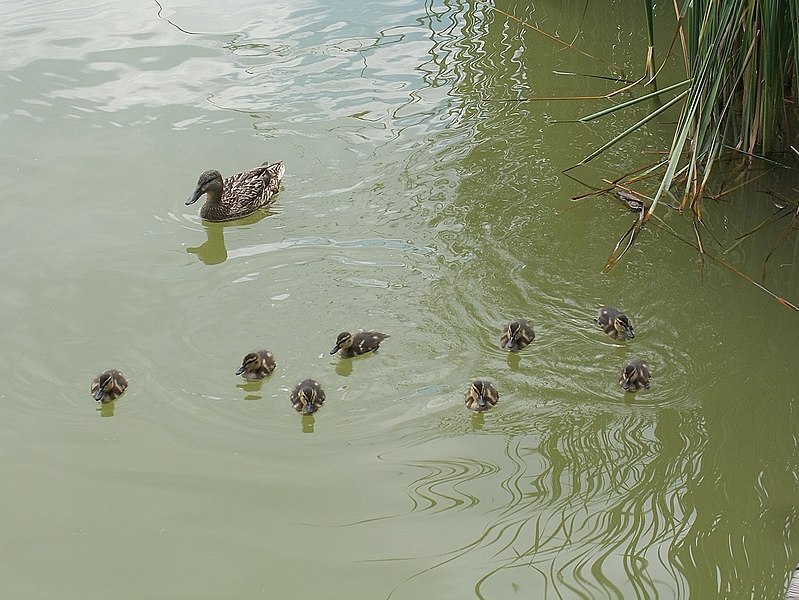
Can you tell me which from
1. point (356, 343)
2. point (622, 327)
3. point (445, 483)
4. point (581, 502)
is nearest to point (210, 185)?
point (356, 343)

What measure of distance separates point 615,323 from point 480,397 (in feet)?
2.43

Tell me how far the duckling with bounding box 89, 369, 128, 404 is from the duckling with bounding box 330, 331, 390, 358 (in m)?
0.86

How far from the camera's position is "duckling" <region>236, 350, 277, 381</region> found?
417 centimetres

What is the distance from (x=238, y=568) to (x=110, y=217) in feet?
8.54

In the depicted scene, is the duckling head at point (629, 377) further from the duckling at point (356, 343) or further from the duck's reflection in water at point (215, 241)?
the duck's reflection in water at point (215, 241)

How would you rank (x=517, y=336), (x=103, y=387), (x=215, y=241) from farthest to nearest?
(x=215, y=241), (x=517, y=336), (x=103, y=387)

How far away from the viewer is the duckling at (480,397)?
395 cm

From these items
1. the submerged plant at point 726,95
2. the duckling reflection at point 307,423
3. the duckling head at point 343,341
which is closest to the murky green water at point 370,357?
the duckling reflection at point 307,423

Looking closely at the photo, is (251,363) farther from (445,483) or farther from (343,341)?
(445,483)

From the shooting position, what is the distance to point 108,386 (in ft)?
13.4

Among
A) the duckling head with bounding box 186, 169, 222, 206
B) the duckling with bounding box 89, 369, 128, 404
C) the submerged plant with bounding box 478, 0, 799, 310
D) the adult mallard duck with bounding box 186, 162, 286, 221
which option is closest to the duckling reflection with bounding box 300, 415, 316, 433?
the duckling with bounding box 89, 369, 128, 404

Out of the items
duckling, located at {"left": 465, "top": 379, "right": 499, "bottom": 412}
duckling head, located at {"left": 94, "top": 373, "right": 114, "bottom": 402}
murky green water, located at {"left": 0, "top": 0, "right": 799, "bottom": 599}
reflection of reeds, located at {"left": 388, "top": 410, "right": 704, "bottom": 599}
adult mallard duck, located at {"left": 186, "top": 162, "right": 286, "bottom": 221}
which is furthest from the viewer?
adult mallard duck, located at {"left": 186, "top": 162, "right": 286, "bottom": 221}

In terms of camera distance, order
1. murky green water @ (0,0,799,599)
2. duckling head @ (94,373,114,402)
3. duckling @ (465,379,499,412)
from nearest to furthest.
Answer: murky green water @ (0,0,799,599) < duckling @ (465,379,499,412) < duckling head @ (94,373,114,402)

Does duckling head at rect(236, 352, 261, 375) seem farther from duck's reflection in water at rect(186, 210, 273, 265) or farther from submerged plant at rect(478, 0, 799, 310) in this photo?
submerged plant at rect(478, 0, 799, 310)
